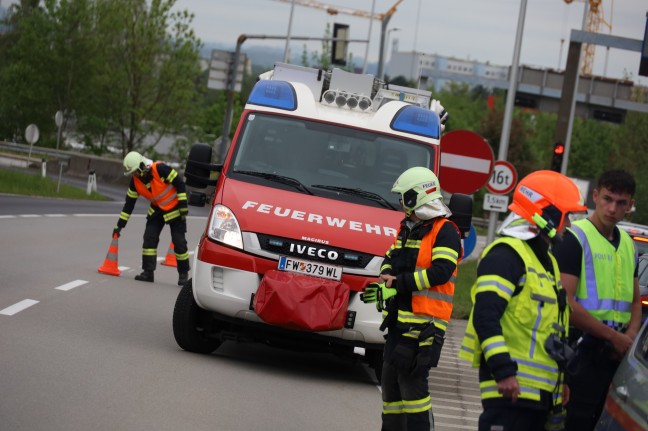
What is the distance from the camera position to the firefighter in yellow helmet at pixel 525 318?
576cm

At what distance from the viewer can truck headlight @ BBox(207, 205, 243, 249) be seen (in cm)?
1099

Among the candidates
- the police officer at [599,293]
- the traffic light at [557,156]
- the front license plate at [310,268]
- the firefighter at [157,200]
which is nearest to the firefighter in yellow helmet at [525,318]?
the police officer at [599,293]

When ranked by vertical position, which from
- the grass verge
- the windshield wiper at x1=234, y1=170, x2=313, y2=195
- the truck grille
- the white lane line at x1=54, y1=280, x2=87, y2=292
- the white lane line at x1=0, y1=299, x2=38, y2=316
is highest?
the windshield wiper at x1=234, y1=170, x2=313, y2=195

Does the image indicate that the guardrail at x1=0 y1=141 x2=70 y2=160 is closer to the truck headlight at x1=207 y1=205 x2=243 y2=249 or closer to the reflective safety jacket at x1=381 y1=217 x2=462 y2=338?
the truck headlight at x1=207 y1=205 x2=243 y2=249

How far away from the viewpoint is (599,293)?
693cm

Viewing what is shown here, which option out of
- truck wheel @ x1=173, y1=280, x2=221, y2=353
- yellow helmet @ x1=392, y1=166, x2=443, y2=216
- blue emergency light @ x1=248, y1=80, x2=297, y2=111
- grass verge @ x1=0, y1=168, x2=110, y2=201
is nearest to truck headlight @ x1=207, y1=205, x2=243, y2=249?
truck wheel @ x1=173, y1=280, x2=221, y2=353

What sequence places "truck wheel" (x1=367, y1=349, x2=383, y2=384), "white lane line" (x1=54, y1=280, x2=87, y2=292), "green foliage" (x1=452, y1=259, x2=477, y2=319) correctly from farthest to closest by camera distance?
"green foliage" (x1=452, y1=259, x2=477, y2=319) → "white lane line" (x1=54, y1=280, x2=87, y2=292) → "truck wheel" (x1=367, y1=349, x2=383, y2=384)

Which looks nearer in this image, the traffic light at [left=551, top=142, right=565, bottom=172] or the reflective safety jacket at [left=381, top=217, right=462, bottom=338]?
the reflective safety jacket at [left=381, top=217, right=462, bottom=338]

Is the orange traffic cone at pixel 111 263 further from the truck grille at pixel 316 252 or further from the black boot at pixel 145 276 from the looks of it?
the truck grille at pixel 316 252

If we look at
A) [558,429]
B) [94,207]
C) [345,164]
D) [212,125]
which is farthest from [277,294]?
[212,125]

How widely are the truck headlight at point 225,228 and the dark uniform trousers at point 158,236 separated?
601cm

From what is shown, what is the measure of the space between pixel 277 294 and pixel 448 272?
10.1 ft

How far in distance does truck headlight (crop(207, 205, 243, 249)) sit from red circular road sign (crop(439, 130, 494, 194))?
5205mm

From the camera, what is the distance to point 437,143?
12234 millimetres
